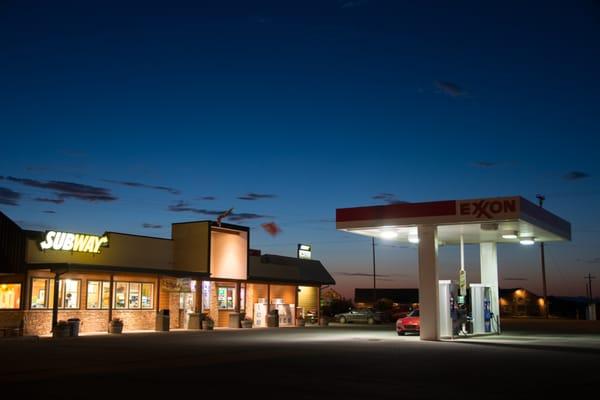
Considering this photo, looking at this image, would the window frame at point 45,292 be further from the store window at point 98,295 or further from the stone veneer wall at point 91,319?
the store window at point 98,295

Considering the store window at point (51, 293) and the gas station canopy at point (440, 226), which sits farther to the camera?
the store window at point (51, 293)

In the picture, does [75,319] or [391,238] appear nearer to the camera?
[75,319]

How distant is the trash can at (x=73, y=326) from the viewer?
3048cm

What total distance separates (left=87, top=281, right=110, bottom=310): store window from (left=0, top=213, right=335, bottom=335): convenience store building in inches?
2.0

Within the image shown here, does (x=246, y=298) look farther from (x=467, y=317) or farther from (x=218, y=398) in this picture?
(x=218, y=398)

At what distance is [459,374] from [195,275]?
2517 centimetres

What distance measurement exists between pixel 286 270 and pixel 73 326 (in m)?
20.5

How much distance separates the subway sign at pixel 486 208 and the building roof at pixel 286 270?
19513mm

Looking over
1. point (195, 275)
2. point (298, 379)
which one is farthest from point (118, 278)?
point (298, 379)

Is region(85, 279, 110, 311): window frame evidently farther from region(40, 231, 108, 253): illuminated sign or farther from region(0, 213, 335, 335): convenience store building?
region(40, 231, 108, 253): illuminated sign

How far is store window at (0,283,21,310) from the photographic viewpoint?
31.5m

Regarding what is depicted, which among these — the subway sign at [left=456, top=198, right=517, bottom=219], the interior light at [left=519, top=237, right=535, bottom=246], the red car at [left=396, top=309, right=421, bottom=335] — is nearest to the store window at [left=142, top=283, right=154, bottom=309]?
the red car at [left=396, top=309, right=421, bottom=335]

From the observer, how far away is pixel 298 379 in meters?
14.5

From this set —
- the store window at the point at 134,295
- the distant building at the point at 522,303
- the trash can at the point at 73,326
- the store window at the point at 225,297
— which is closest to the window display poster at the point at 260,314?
the store window at the point at 225,297
